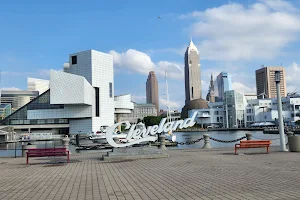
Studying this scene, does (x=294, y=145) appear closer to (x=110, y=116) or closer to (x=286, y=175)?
(x=286, y=175)

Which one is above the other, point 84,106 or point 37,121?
point 84,106

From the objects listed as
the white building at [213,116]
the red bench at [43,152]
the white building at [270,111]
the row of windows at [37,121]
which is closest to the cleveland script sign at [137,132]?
the red bench at [43,152]

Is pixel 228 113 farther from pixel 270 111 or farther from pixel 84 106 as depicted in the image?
pixel 84 106

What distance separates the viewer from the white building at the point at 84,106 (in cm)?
11250

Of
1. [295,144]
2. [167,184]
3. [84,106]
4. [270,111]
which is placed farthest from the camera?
[270,111]

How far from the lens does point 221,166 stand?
1324cm

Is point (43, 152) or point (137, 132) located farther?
point (137, 132)

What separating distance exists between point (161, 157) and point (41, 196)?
1080 cm

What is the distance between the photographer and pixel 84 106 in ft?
367

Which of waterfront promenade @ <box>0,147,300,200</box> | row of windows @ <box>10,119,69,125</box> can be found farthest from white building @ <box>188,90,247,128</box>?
waterfront promenade @ <box>0,147,300,200</box>

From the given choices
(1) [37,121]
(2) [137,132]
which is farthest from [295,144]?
(1) [37,121]

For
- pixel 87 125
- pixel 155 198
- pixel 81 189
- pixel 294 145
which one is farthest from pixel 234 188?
pixel 87 125

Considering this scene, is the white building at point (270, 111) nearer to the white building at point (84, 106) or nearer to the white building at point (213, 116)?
the white building at point (213, 116)

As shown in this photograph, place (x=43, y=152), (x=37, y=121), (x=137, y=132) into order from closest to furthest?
(x=43, y=152), (x=137, y=132), (x=37, y=121)
